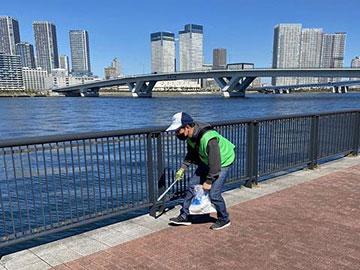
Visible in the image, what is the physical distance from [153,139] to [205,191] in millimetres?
1034

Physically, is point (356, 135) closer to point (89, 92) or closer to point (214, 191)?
point (214, 191)

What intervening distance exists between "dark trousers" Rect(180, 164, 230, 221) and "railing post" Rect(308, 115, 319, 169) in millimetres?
3584

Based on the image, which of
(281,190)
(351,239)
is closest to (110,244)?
(351,239)

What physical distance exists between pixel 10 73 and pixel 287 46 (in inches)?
6120

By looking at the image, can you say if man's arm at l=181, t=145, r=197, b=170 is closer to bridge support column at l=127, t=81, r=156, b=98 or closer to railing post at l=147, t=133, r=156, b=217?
railing post at l=147, t=133, r=156, b=217

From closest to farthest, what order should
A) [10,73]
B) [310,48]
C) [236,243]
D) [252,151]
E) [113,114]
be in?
[236,243]
[252,151]
[113,114]
[10,73]
[310,48]

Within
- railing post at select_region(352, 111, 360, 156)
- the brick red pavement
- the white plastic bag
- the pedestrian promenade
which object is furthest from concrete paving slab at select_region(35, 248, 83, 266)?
railing post at select_region(352, 111, 360, 156)

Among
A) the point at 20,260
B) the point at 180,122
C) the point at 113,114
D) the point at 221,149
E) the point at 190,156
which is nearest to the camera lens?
the point at 20,260

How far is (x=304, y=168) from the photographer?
695 centimetres

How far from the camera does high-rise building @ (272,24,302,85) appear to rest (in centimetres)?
17025

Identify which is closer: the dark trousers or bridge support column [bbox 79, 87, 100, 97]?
the dark trousers

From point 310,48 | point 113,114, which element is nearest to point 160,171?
point 113,114

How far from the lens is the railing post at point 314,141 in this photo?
6.63 meters

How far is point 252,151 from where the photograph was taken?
5477mm
